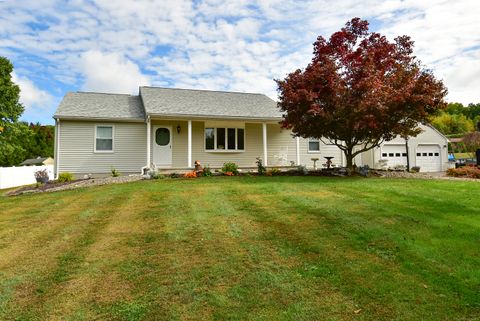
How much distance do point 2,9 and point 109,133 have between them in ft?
21.4

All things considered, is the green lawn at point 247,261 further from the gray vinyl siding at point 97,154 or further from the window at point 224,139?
the window at point 224,139

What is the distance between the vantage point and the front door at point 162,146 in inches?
654

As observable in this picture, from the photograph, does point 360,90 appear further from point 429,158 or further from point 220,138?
point 429,158

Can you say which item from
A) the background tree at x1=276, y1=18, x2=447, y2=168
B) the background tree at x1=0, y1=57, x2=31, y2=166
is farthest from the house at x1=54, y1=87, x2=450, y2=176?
the background tree at x1=0, y1=57, x2=31, y2=166

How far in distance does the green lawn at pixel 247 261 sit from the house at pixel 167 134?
8.69 m

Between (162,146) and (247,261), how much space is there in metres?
13.4

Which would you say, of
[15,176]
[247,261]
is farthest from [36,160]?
[247,261]

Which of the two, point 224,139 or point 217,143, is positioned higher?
point 224,139

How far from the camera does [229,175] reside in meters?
13.5

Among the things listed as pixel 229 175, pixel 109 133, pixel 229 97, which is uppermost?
pixel 229 97

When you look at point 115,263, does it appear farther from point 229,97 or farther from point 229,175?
point 229,97

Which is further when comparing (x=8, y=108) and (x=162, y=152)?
(x=8, y=108)

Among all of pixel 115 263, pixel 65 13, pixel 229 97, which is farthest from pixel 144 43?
pixel 115 263

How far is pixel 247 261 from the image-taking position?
4.14 meters
